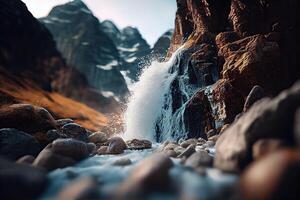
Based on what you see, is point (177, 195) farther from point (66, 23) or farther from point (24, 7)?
point (66, 23)

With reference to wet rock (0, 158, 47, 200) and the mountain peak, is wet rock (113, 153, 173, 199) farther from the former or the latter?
the mountain peak

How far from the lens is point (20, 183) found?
4.97 metres

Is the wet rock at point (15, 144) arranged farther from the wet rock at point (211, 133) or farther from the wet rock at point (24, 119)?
the wet rock at point (211, 133)

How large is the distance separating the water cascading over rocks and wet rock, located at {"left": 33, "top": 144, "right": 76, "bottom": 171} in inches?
351

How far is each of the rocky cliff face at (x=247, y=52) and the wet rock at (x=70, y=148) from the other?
7472mm

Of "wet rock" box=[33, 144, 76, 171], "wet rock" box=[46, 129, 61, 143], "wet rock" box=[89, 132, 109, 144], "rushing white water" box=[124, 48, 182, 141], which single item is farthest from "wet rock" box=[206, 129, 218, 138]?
"wet rock" box=[33, 144, 76, 171]

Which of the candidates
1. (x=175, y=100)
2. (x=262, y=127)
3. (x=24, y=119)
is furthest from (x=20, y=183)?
(x=175, y=100)

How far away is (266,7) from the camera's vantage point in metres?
15.7

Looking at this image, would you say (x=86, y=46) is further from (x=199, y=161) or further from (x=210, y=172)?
(x=210, y=172)

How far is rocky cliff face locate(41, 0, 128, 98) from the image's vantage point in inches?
6191

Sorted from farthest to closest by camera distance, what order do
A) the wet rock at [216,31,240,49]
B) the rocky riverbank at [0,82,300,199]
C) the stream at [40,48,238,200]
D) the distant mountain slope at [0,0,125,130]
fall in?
1. the distant mountain slope at [0,0,125,130]
2. the wet rock at [216,31,240,49]
3. the stream at [40,48,238,200]
4. the rocky riverbank at [0,82,300,199]

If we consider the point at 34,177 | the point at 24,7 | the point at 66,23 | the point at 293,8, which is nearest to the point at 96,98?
the point at 24,7

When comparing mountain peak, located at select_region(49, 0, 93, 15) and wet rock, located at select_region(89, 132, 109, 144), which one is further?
mountain peak, located at select_region(49, 0, 93, 15)

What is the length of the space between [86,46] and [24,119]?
160861 mm
